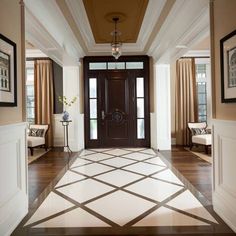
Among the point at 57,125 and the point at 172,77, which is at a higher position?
the point at 172,77

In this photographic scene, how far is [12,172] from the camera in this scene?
258 centimetres

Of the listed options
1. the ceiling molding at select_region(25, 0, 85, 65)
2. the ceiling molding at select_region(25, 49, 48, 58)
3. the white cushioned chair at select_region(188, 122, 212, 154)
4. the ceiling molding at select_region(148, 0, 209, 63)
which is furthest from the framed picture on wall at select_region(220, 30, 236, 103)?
the ceiling molding at select_region(25, 49, 48, 58)

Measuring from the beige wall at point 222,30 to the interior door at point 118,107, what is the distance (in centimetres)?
475

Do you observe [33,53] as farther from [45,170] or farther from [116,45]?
[45,170]

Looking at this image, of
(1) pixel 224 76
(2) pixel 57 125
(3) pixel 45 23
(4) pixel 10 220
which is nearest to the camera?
(4) pixel 10 220

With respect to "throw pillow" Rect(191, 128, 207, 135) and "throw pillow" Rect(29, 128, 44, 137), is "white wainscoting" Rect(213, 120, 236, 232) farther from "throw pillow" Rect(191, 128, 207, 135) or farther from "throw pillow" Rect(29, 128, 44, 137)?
"throw pillow" Rect(29, 128, 44, 137)

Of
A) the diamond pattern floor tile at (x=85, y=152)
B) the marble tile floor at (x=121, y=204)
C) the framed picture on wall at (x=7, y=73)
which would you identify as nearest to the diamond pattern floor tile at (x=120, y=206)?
the marble tile floor at (x=121, y=204)

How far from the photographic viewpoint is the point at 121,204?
10.0 ft

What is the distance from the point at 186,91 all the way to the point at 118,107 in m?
2.16

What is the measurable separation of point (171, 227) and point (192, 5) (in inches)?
105

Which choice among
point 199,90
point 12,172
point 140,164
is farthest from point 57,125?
point 12,172

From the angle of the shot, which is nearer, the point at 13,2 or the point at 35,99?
the point at 13,2

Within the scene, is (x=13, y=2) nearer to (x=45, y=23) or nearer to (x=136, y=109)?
(x=45, y=23)

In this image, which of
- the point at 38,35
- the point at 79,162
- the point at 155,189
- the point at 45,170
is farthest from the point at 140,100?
the point at 155,189
